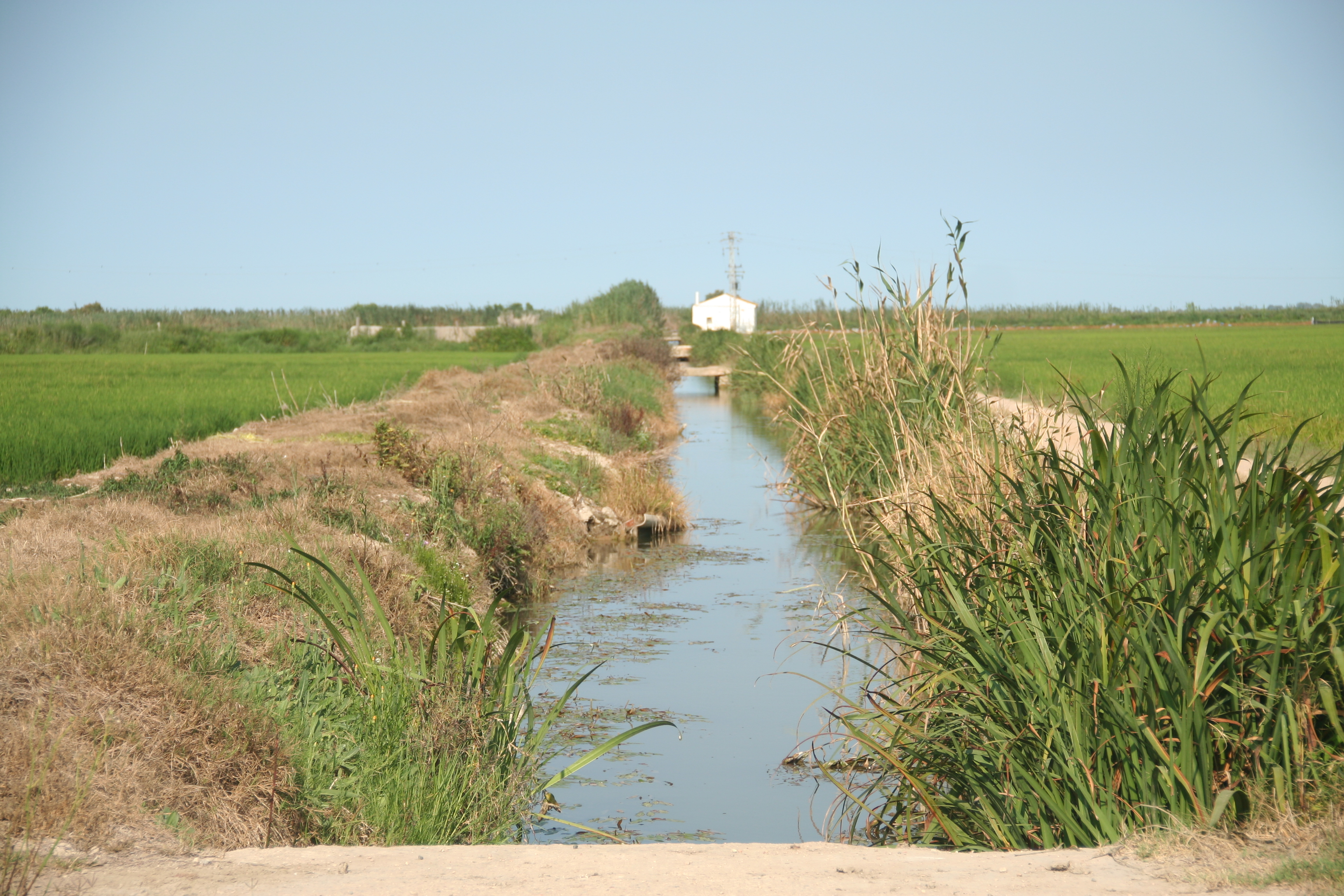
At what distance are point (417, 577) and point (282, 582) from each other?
136 cm

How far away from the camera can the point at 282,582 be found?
5.88 m

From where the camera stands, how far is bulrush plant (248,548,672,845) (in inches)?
166

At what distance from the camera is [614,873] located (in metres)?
3.30

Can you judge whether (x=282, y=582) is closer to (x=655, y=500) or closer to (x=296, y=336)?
(x=655, y=500)

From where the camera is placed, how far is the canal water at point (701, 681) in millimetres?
5566

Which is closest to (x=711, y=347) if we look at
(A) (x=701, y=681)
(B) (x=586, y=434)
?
(B) (x=586, y=434)

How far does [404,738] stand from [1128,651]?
2.93 m

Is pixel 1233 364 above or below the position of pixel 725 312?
below

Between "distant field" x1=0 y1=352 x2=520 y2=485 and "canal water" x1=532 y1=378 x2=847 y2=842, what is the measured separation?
6596mm

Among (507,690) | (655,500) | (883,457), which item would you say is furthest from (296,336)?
(507,690)

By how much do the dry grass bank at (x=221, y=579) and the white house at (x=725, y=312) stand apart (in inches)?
2851

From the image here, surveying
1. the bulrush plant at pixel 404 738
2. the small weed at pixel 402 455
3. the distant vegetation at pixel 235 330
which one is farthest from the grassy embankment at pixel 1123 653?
the distant vegetation at pixel 235 330

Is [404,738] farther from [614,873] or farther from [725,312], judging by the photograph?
[725,312]

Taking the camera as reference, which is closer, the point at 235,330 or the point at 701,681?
the point at 701,681
